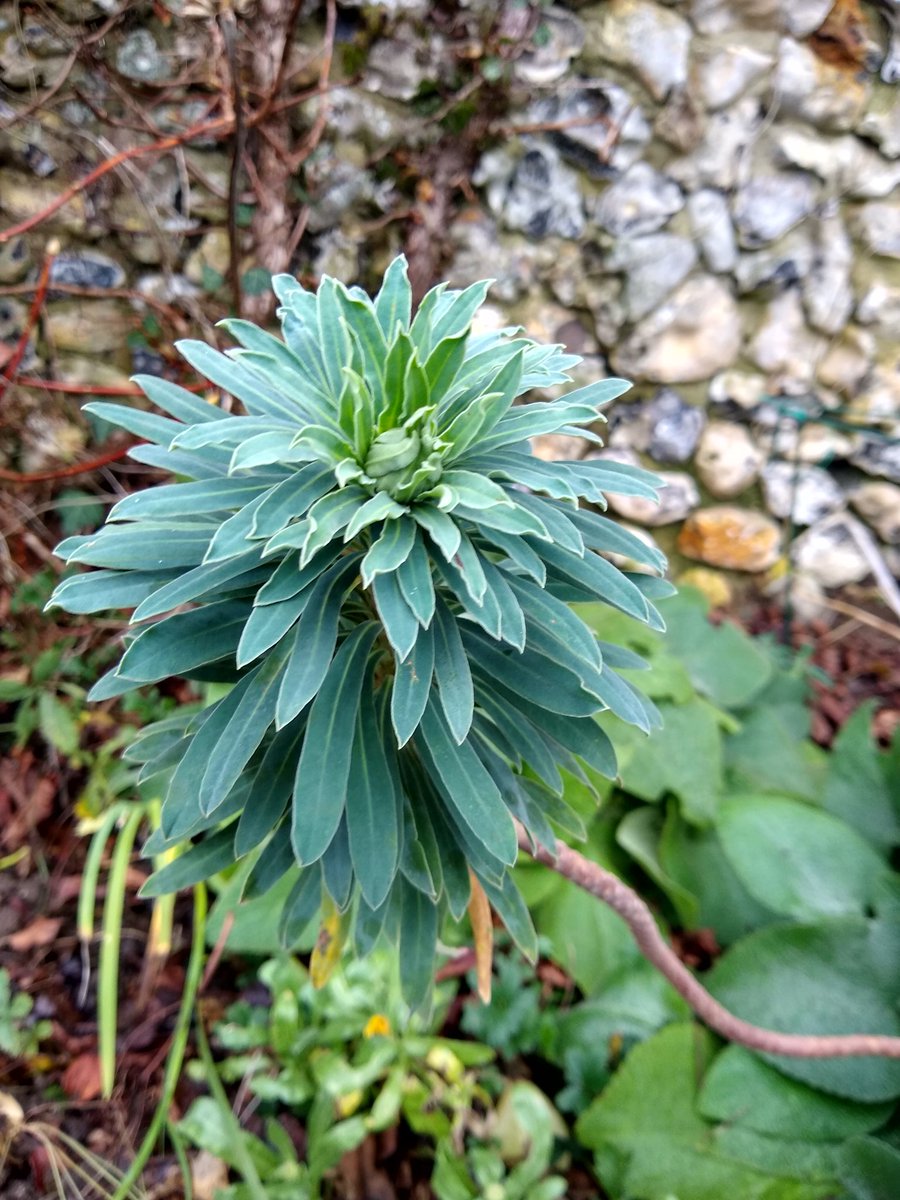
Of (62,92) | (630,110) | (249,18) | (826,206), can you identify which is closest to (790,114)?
(826,206)

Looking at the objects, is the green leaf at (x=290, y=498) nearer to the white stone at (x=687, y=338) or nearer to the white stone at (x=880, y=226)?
the white stone at (x=687, y=338)

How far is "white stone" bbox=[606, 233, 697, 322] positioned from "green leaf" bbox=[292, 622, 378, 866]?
70.2 inches

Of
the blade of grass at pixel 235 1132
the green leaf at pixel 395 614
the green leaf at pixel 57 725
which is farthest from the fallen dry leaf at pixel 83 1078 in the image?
the green leaf at pixel 395 614

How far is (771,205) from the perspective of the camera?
2203 millimetres

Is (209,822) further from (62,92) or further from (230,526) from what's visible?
(62,92)

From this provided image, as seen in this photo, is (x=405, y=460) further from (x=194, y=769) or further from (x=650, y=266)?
(x=650, y=266)

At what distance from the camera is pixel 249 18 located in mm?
1859

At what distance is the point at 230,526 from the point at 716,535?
2.20 metres

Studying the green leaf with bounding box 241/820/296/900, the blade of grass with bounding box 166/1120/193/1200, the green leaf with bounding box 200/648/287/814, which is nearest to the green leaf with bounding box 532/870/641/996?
the blade of grass with bounding box 166/1120/193/1200

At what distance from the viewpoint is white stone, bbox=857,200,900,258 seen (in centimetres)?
228

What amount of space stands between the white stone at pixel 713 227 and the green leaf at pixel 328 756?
1.94 meters

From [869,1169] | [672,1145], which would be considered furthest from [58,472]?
[869,1169]

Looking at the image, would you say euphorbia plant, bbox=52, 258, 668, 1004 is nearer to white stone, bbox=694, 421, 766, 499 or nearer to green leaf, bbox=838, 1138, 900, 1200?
green leaf, bbox=838, 1138, 900, 1200

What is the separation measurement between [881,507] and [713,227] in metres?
1.12
